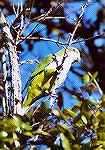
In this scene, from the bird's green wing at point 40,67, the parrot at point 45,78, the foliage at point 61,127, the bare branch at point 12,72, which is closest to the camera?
the foliage at point 61,127

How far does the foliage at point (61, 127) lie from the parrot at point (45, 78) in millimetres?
222

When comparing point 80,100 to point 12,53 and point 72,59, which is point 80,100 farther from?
point 72,59

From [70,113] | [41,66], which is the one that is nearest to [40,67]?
[41,66]

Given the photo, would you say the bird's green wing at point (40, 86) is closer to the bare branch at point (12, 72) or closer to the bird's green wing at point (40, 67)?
the bird's green wing at point (40, 67)

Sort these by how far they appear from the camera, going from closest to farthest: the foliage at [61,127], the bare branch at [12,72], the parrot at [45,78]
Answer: the foliage at [61,127] → the bare branch at [12,72] → the parrot at [45,78]

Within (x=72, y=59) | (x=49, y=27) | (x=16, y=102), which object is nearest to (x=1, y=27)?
(x=16, y=102)

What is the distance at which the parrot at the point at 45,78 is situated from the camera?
1271 millimetres

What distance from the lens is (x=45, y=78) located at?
1422 millimetres

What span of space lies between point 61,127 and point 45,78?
1.85 feet

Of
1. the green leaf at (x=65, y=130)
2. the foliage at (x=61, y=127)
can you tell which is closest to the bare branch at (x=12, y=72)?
the foliage at (x=61, y=127)

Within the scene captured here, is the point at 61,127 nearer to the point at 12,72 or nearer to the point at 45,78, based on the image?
the point at 12,72

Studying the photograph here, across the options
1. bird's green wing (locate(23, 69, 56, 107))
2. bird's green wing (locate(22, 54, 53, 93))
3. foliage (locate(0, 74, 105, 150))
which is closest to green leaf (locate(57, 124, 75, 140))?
foliage (locate(0, 74, 105, 150))

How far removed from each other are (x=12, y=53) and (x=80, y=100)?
11.5 inches

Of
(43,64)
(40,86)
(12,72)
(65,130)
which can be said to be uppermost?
(43,64)
